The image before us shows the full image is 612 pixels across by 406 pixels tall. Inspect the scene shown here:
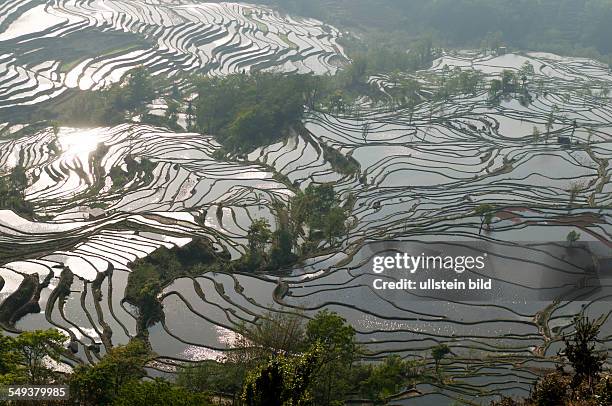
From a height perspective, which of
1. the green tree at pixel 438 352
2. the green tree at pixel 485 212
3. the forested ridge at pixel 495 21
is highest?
the forested ridge at pixel 495 21

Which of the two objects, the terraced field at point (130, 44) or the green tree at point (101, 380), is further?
the terraced field at point (130, 44)

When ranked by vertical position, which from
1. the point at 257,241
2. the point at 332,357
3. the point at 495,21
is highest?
the point at 495,21

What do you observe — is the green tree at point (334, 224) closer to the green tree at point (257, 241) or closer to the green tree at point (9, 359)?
the green tree at point (257, 241)

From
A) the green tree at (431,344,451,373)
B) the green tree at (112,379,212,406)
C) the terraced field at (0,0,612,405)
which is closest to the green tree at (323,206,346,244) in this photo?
the terraced field at (0,0,612,405)

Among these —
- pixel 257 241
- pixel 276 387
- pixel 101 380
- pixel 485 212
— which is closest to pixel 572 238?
pixel 485 212

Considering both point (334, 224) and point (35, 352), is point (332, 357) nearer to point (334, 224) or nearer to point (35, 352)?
point (35, 352)

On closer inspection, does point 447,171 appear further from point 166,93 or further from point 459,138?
point 166,93

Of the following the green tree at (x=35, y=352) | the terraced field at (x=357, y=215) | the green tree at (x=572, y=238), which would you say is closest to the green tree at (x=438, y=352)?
the terraced field at (x=357, y=215)

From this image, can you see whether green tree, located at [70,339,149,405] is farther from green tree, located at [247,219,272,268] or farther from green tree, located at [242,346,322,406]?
green tree, located at [247,219,272,268]
